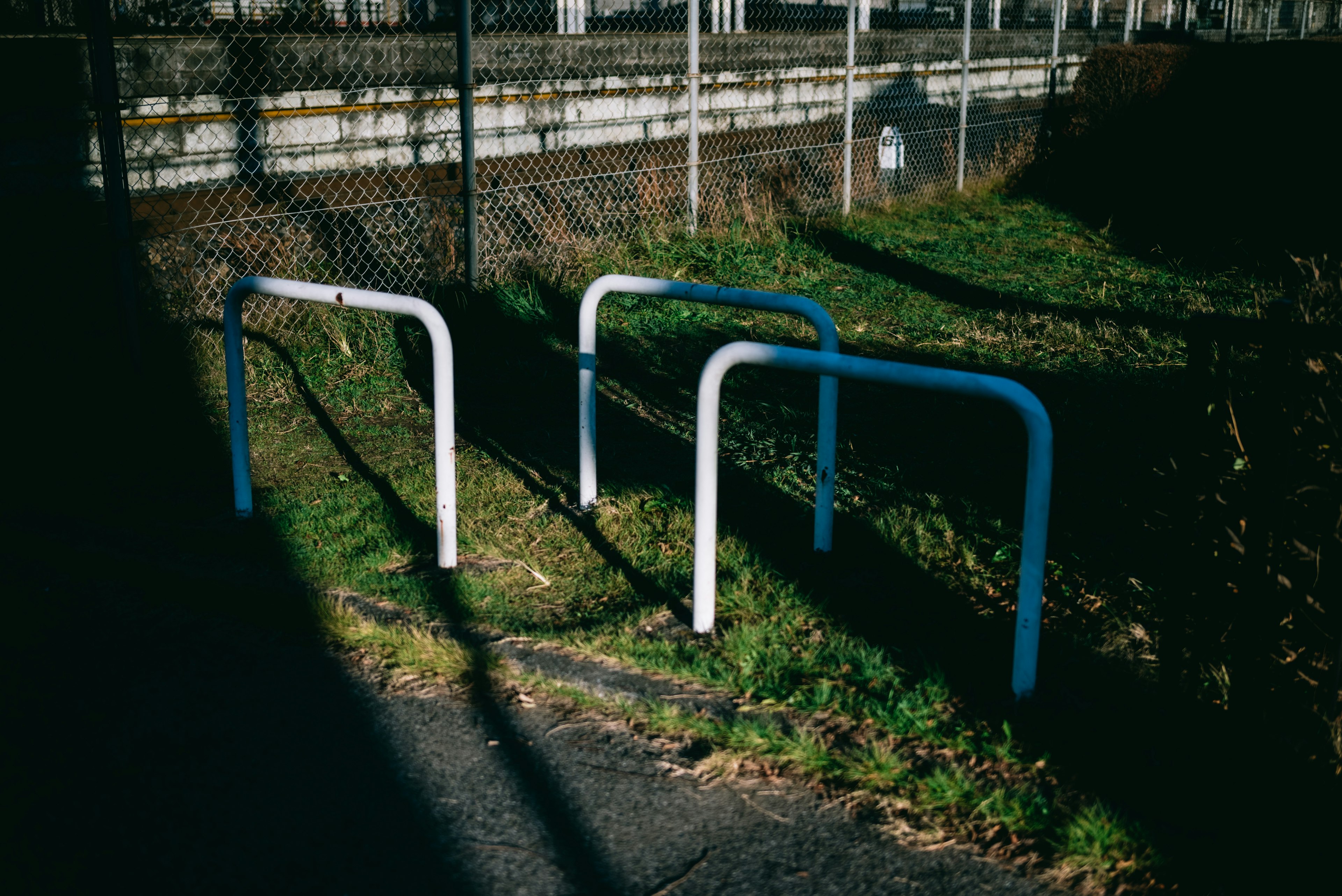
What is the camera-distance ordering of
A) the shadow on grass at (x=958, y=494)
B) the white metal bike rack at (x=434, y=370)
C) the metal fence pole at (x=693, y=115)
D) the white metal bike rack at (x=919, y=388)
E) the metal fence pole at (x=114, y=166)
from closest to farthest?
the shadow on grass at (x=958, y=494) → the white metal bike rack at (x=919, y=388) → the white metal bike rack at (x=434, y=370) → the metal fence pole at (x=114, y=166) → the metal fence pole at (x=693, y=115)

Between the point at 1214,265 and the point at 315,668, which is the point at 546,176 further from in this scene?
the point at 315,668

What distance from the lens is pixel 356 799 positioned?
2.49m

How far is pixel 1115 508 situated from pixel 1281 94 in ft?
26.0

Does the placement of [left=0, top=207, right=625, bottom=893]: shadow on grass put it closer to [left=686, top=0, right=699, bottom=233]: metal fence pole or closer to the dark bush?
[left=686, top=0, right=699, bottom=233]: metal fence pole

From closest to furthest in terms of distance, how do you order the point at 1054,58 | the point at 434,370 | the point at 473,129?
1. the point at 434,370
2. the point at 473,129
3. the point at 1054,58

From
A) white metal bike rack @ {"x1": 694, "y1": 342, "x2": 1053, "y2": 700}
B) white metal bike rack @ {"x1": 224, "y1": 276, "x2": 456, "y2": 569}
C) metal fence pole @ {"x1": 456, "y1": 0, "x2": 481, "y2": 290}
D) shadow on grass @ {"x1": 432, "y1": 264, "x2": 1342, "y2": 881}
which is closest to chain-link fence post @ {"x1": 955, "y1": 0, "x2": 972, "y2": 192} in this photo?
shadow on grass @ {"x1": 432, "y1": 264, "x2": 1342, "y2": 881}

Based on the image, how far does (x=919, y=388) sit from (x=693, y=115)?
574 centimetres

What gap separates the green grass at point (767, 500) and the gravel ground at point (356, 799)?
0.17m

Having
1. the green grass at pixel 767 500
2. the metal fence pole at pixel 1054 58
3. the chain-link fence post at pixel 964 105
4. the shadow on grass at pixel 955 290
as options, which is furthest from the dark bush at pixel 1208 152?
the shadow on grass at pixel 955 290

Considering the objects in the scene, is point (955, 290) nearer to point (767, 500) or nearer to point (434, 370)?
point (767, 500)

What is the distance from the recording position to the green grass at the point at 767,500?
104 inches

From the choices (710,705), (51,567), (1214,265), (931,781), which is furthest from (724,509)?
(1214,265)

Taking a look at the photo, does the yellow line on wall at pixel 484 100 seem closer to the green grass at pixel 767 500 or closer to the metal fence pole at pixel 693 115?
the metal fence pole at pixel 693 115

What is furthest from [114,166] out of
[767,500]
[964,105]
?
[964,105]
